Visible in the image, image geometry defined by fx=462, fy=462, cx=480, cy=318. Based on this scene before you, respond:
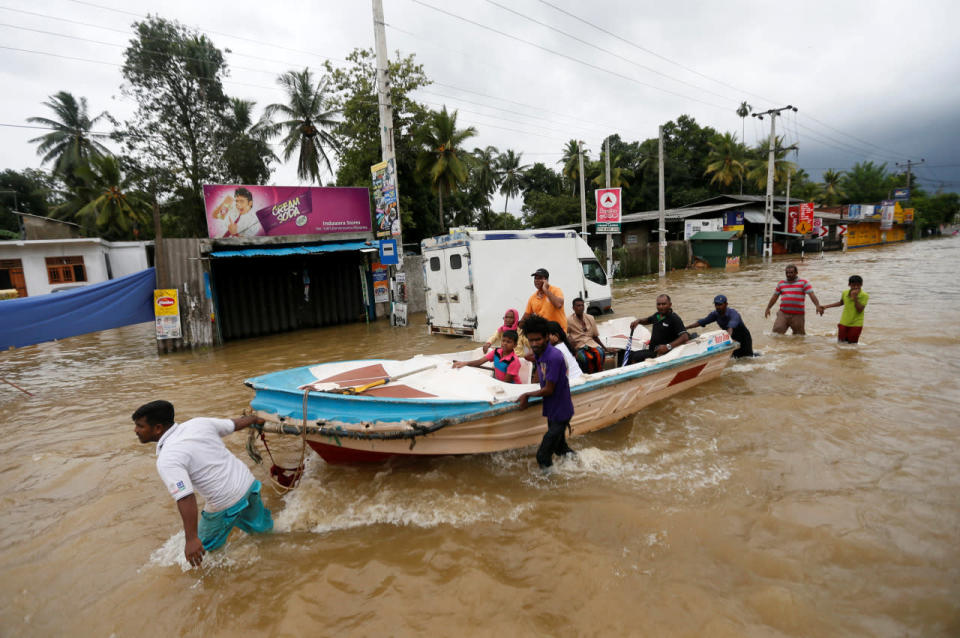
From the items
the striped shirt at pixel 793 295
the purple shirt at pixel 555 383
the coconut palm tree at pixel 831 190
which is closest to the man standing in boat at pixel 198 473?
the purple shirt at pixel 555 383

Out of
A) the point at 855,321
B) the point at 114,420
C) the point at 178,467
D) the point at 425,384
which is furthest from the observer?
the point at 855,321

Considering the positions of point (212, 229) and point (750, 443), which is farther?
point (212, 229)

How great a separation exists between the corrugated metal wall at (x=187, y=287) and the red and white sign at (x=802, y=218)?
3797 centimetres

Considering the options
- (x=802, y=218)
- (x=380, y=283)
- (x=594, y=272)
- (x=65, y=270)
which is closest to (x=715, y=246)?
(x=802, y=218)

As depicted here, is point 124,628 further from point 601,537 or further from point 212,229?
point 212,229

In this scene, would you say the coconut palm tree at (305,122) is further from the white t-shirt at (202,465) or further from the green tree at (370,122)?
the white t-shirt at (202,465)

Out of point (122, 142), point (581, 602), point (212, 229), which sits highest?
point (122, 142)

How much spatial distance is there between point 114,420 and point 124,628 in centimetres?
495

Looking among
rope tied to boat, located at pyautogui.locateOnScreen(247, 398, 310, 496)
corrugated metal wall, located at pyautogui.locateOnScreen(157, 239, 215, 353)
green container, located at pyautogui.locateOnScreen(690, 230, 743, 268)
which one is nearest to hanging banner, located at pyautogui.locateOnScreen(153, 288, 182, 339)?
corrugated metal wall, located at pyautogui.locateOnScreen(157, 239, 215, 353)

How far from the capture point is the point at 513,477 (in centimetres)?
454

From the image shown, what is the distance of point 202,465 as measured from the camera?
301 centimetres

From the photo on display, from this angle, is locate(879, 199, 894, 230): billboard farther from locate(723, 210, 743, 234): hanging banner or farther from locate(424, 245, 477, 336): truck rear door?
locate(424, 245, 477, 336): truck rear door

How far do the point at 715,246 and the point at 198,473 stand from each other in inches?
1210

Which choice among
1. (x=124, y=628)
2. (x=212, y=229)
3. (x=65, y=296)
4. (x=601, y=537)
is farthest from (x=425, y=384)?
(x=212, y=229)
